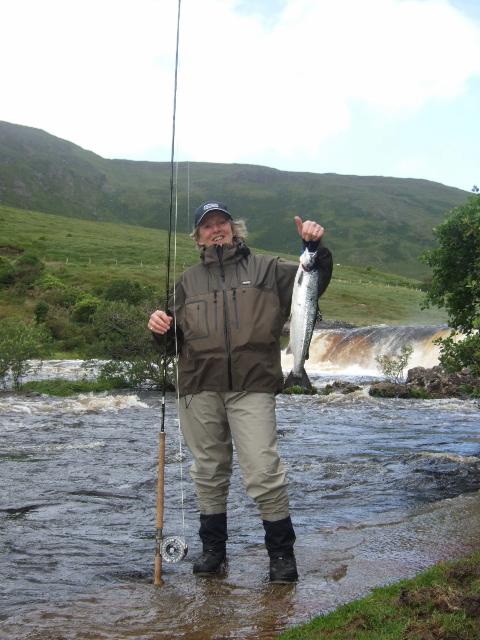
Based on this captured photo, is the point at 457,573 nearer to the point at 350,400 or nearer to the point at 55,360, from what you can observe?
the point at 350,400

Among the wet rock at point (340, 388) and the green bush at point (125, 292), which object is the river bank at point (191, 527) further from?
the green bush at point (125, 292)

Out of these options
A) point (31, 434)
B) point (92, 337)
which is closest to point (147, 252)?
point (92, 337)

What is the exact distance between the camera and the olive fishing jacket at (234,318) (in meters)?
6.90

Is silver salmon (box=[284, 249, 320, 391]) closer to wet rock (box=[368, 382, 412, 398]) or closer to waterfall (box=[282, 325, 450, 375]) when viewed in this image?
wet rock (box=[368, 382, 412, 398])

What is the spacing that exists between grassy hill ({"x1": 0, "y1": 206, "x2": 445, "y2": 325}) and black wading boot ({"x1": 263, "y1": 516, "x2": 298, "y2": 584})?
4556 centimetres

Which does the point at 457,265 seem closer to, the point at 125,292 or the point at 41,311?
the point at 41,311

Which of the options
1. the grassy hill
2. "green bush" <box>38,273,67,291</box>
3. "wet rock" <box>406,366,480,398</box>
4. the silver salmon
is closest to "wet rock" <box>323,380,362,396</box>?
"wet rock" <box>406,366,480,398</box>

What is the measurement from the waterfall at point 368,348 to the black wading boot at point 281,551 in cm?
3419

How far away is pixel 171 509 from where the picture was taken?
33.5 ft

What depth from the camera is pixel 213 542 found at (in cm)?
739

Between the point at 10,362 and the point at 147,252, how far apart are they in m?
89.9

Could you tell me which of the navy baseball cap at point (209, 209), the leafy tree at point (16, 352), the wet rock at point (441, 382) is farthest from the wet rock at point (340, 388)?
the navy baseball cap at point (209, 209)

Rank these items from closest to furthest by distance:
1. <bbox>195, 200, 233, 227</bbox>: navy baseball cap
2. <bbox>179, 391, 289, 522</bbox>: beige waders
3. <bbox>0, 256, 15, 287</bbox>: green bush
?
1. <bbox>179, 391, 289, 522</bbox>: beige waders
2. <bbox>195, 200, 233, 227</bbox>: navy baseball cap
3. <bbox>0, 256, 15, 287</bbox>: green bush

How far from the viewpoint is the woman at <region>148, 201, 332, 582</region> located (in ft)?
22.6
